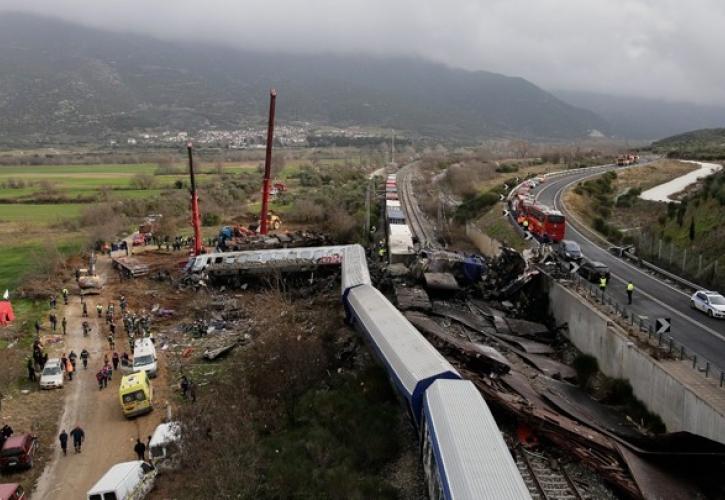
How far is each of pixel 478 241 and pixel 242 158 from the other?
447 feet

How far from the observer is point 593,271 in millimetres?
33625

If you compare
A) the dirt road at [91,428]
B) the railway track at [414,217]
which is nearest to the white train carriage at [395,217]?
the railway track at [414,217]

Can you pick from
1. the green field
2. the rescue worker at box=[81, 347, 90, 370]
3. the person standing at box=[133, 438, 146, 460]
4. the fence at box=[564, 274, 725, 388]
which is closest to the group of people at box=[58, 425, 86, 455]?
the person standing at box=[133, 438, 146, 460]

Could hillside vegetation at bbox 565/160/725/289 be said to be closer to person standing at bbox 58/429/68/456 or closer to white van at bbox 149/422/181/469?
white van at bbox 149/422/181/469

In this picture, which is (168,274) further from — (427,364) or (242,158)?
(242,158)

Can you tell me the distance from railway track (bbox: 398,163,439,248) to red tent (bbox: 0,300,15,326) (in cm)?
2854

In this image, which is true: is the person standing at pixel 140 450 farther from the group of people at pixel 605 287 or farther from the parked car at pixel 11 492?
the group of people at pixel 605 287

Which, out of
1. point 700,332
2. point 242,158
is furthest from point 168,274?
point 242,158

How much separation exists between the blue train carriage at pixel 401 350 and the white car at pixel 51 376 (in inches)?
593

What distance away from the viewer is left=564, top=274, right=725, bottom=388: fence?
21.5 meters

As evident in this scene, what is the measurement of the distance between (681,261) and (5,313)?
138 ft

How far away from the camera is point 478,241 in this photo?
53719mm

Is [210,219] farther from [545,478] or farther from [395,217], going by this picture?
[545,478]

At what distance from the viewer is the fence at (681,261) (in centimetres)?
3169
